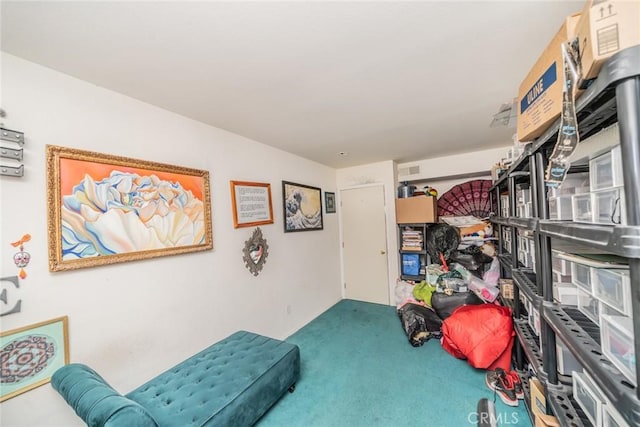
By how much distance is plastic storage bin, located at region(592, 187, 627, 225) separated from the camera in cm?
72

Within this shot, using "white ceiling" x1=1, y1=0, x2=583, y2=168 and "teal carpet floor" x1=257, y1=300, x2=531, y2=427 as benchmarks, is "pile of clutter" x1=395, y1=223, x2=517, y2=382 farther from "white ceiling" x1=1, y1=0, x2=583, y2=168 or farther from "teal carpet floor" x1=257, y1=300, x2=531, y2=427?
"white ceiling" x1=1, y1=0, x2=583, y2=168

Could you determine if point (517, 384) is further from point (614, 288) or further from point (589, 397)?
point (614, 288)

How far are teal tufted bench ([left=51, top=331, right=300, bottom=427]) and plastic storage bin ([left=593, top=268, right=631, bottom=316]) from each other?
1.84 metres

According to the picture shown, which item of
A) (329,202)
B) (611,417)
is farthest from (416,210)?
(611,417)

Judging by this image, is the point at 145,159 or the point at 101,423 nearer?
the point at 101,423

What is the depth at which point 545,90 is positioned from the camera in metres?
1.00

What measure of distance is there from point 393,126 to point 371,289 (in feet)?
8.97

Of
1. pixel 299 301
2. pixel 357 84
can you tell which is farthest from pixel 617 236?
pixel 299 301

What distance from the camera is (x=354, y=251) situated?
420 cm

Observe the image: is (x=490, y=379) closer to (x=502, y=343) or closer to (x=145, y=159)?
(x=502, y=343)

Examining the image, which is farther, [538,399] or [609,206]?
[538,399]

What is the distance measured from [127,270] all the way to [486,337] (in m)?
2.92

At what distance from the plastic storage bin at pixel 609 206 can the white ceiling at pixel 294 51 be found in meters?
0.88

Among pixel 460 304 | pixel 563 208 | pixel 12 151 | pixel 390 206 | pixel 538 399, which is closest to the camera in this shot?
pixel 563 208
